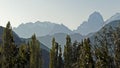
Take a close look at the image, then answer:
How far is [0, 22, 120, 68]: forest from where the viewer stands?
66812 mm

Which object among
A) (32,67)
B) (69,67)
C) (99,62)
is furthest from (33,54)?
(99,62)

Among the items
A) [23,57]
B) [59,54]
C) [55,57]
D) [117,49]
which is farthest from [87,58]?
[59,54]

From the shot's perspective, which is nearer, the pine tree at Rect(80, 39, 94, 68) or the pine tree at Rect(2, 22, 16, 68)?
the pine tree at Rect(80, 39, 94, 68)

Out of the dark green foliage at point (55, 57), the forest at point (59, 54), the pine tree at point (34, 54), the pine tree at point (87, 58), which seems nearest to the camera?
the pine tree at point (87, 58)

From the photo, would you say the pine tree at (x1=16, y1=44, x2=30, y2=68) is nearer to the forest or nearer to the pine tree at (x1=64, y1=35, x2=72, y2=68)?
the forest

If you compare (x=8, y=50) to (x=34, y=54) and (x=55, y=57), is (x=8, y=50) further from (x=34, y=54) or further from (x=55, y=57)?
(x=55, y=57)

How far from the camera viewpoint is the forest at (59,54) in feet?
219

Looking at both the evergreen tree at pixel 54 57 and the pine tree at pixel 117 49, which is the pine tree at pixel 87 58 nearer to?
the pine tree at pixel 117 49

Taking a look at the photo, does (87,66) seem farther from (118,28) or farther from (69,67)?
(118,28)

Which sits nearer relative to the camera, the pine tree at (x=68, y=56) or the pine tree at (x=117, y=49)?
the pine tree at (x=117, y=49)

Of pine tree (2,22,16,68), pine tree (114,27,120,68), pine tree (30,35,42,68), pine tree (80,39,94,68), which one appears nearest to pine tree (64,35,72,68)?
pine tree (30,35,42,68)

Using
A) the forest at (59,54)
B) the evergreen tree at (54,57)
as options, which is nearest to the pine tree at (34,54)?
the forest at (59,54)

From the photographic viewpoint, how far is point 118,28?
4193 inches

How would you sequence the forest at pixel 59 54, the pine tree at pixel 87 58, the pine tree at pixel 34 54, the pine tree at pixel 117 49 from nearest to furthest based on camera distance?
the pine tree at pixel 87 58 < the forest at pixel 59 54 < the pine tree at pixel 117 49 < the pine tree at pixel 34 54
